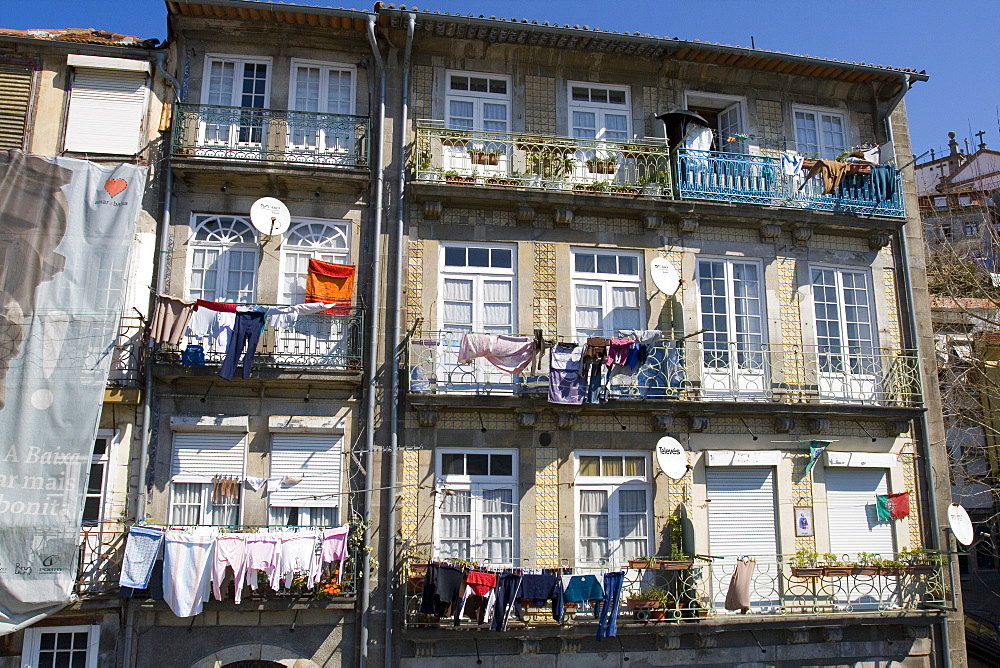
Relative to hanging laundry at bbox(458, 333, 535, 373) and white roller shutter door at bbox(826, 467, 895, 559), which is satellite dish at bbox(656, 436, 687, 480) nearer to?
hanging laundry at bbox(458, 333, 535, 373)

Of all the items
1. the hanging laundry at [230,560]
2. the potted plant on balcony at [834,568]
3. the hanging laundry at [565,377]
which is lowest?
the potted plant on balcony at [834,568]

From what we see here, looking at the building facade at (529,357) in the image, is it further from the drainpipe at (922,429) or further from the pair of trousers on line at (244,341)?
the pair of trousers on line at (244,341)

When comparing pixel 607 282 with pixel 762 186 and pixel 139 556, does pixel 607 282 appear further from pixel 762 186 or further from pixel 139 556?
pixel 139 556

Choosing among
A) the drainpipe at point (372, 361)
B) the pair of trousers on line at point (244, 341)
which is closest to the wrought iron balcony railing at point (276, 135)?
the drainpipe at point (372, 361)

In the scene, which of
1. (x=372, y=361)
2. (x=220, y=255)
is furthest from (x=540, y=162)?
(x=220, y=255)

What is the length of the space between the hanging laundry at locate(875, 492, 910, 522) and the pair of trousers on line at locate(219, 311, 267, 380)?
35.6 ft

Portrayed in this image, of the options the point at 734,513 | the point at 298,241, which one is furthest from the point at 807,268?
the point at 298,241

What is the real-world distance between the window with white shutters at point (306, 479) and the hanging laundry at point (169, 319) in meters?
2.18

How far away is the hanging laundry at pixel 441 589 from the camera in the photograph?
1201 cm

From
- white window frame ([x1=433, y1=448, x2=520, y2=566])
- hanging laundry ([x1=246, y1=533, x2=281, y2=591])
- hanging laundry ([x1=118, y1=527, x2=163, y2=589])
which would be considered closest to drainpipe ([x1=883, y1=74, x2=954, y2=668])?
white window frame ([x1=433, y1=448, x2=520, y2=566])

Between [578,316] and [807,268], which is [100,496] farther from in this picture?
[807,268]

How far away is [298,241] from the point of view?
1405cm

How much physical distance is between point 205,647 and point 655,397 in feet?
25.9

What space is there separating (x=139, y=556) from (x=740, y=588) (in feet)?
29.1
